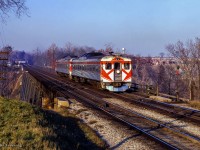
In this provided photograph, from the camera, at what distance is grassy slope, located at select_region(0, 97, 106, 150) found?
29.3ft

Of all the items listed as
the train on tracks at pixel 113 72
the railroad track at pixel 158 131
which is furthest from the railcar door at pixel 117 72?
the railroad track at pixel 158 131

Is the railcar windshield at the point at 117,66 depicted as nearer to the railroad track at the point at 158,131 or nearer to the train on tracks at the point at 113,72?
the train on tracks at the point at 113,72

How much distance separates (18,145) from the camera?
841cm

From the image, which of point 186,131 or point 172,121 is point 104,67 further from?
point 186,131

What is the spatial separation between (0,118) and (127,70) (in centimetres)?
1809

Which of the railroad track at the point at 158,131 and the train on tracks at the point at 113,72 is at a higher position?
the train on tracks at the point at 113,72

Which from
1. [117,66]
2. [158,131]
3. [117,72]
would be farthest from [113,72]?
[158,131]

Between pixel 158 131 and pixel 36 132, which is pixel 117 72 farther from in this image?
pixel 36 132

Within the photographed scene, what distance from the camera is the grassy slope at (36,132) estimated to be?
351 inches

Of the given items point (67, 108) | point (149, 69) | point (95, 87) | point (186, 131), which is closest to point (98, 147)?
point (186, 131)

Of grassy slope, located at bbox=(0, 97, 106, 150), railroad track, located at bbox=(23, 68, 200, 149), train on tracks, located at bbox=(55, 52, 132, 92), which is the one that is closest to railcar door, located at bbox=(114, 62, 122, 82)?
train on tracks, located at bbox=(55, 52, 132, 92)

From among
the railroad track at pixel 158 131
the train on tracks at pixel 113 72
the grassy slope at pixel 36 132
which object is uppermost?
the train on tracks at pixel 113 72

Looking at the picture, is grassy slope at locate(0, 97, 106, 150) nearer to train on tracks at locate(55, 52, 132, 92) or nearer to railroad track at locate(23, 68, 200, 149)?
railroad track at locate(23, 68, 200, 149)

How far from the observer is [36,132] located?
10.1m
